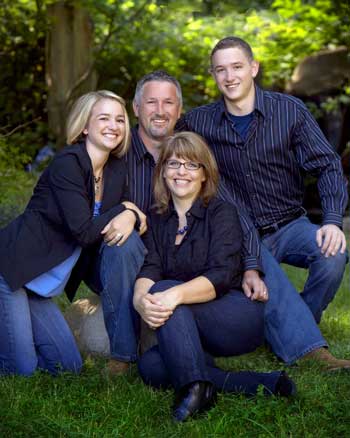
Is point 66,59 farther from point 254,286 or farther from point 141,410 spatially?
point 141,410

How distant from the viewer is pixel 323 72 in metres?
12.0

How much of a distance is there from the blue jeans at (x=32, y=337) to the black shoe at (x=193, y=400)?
0.79m

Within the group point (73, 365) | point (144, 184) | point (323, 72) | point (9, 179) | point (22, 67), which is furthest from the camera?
point (323, 72)

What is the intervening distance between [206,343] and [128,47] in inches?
329

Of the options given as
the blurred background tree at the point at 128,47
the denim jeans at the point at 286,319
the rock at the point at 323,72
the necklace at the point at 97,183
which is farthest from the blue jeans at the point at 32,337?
the rock at the point at 323,72

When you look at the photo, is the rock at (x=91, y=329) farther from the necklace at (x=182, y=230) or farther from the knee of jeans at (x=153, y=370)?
the necklace at (x=182, y=230)

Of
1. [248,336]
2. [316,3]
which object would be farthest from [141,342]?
[316,3]

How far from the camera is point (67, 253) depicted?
13.4 ft

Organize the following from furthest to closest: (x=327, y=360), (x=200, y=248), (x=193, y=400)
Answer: (x=327, y=360), (x=200, y=248), (x=193, y=400)

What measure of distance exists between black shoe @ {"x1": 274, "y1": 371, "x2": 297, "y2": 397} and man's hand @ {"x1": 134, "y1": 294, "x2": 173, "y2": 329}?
56cm

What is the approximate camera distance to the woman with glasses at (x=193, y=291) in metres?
3.62

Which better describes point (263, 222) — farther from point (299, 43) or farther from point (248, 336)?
point (299, 43)

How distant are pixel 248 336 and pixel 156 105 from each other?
149cm

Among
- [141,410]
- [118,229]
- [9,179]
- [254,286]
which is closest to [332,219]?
[254,286]
